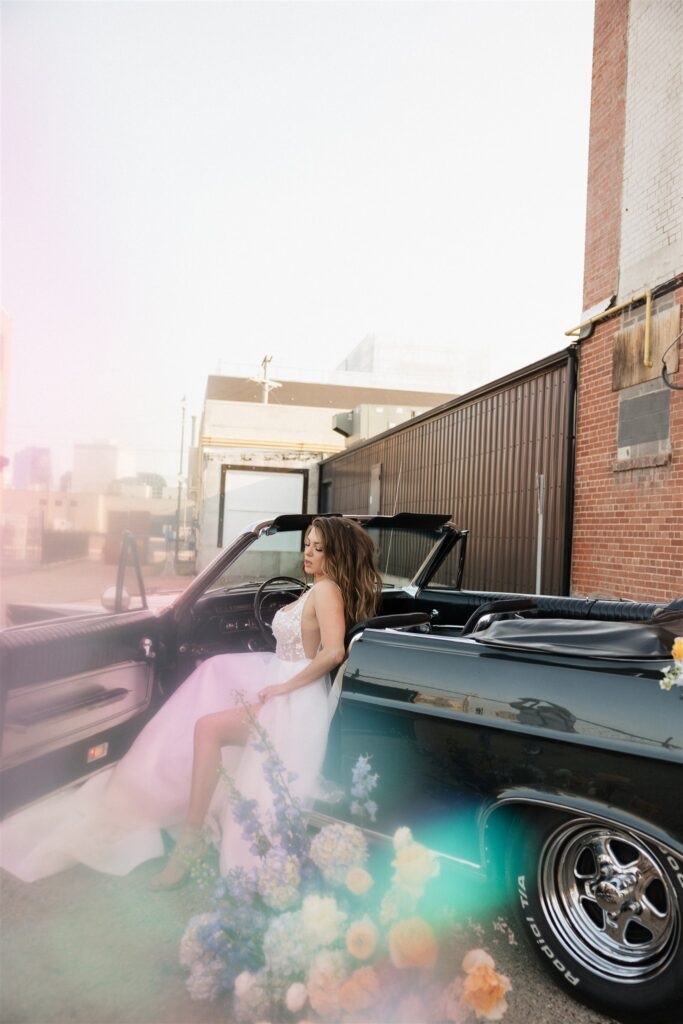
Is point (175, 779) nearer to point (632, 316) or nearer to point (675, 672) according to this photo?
point (675, 672)

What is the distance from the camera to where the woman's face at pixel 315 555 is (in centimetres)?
312

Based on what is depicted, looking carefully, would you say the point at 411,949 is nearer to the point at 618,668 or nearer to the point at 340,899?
the point at 340,899

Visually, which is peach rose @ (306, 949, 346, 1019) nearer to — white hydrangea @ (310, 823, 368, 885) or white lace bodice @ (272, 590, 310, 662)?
white hydrangea @ (310, 823, 368, 885)

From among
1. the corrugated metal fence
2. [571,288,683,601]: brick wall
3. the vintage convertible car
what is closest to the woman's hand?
the vintage convertible car

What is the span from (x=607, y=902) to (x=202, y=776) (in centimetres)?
151

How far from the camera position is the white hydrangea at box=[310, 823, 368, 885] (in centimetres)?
230

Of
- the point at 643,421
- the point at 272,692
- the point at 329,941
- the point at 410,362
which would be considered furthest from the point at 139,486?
the point at 410,362

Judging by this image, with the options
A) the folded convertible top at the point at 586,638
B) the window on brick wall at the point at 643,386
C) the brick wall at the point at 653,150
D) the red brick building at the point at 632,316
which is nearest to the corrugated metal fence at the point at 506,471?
the red brick building at the point at 632,316

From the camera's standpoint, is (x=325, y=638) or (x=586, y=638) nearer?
(x=586, y=638)

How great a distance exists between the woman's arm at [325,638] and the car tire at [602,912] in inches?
38.6

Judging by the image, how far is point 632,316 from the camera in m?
6.79

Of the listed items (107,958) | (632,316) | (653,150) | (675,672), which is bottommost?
(107,958)

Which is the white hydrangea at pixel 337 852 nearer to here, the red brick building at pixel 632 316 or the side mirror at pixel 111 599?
the side mirror at pixel 111 599

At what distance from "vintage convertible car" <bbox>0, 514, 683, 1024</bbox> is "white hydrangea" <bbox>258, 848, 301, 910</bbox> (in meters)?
0.29
